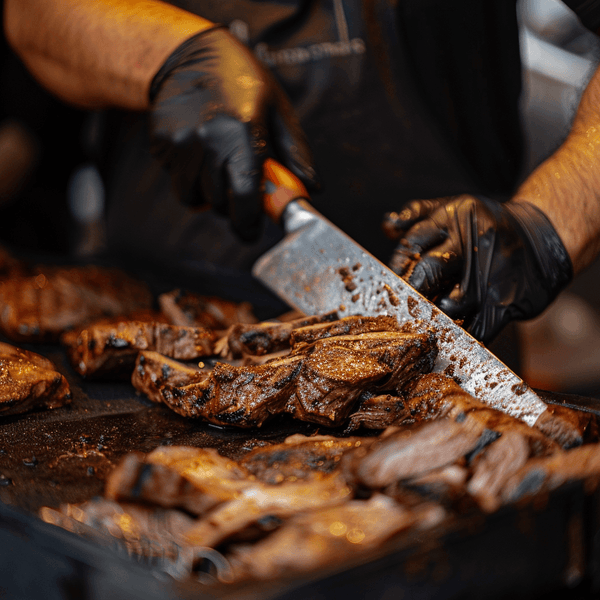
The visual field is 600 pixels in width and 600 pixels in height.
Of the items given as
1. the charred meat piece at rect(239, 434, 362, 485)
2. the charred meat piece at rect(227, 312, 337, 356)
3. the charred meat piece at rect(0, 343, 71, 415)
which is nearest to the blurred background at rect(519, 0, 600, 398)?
the charred meat piece at rect(227, 312, 337, 356)

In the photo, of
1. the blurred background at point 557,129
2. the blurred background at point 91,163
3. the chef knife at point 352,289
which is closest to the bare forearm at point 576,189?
the chef knife at point 352,289

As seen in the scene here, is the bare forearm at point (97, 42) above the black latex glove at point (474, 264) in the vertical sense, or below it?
above

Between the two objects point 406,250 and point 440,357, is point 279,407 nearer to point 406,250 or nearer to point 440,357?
point 440,357

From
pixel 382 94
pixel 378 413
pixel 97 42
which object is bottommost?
pixel 378 413

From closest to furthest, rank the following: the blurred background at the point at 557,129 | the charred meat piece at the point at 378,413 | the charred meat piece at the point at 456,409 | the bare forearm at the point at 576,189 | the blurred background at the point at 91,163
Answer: the charred meat piece at the point at 456,409
the charred meat piece at the point at 378,413
the bare forearm at the point at 576,189
the blurred background at the point at 91,163
the blurred background at the point at 557,129

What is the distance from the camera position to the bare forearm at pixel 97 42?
2.82 m

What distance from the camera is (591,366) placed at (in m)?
5.37

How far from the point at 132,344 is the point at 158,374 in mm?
273

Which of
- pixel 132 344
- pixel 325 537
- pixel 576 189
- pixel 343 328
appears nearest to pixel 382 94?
pixel 576 189

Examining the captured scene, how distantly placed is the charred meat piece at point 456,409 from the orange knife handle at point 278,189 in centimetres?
92

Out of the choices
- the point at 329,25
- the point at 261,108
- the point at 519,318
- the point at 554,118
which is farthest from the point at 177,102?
the point at 554,118

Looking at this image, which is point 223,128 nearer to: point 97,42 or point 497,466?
point 97,42

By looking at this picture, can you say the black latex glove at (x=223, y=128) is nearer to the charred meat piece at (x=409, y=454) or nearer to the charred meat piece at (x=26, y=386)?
the charred meat piece at (x=26, y=386)

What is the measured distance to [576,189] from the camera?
7.52 ft
